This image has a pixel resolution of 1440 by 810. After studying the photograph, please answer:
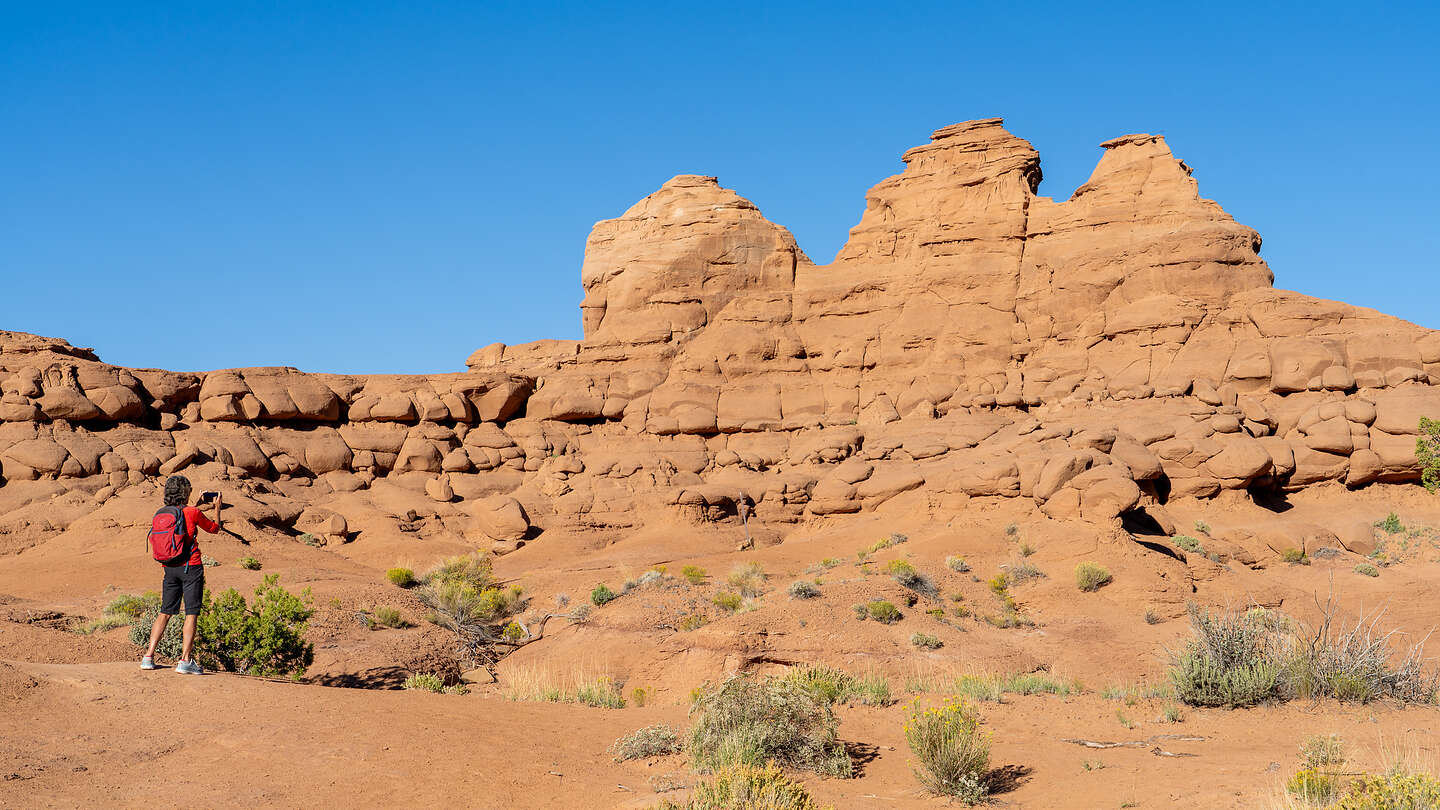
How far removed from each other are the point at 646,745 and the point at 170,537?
15.9 ft

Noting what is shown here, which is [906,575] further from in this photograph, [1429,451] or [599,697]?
[1429,451]

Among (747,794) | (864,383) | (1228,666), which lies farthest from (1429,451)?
(747,794)

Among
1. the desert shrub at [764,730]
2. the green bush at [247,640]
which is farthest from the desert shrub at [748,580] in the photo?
the desert shrub at [764,730]

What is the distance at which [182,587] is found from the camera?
364 inches

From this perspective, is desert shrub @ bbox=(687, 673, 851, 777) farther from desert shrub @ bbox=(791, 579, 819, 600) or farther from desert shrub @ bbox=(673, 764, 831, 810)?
desert shrub @ bbox=(791, 579, 819, 600)

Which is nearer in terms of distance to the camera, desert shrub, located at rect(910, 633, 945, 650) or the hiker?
the hiker

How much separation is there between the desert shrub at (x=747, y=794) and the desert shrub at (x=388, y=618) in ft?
41.5

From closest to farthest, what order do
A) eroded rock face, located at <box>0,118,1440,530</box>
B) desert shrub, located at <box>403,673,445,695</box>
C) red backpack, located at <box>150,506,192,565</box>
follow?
red backpack, located at <box>150,506,192,565</box> < desert shrub, located at <box>403,673,445,695</box> < eroded rock face, located at <box>0,118,1440,530</box>

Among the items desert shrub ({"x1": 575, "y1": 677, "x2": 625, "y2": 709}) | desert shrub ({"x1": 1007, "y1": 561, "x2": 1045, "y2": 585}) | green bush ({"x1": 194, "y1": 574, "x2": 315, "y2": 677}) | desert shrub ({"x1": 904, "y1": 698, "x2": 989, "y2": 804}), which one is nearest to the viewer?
desert shrub ({"x1": 904, "y1": 698, "x2": 989, "y2": 804})

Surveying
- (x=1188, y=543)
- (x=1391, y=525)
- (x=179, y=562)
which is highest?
(x=1391, y=525)

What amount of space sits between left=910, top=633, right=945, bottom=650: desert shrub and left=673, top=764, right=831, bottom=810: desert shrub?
30.9 ft

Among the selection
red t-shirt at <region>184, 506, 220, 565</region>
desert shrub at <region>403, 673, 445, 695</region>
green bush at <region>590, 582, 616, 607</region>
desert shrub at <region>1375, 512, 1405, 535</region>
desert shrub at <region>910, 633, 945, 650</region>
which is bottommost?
desert shrub at <region>403, 673, 445, 695</region>

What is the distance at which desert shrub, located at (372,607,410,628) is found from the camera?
18.1 m

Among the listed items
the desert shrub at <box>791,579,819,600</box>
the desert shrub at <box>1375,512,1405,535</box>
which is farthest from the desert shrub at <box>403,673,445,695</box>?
the desert shrub at <box>1375,512,1405,535</box>
